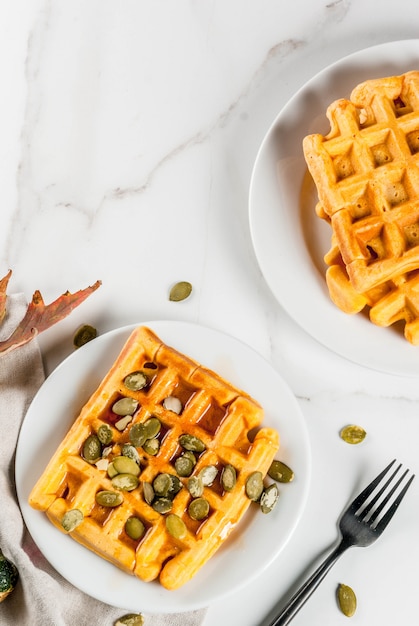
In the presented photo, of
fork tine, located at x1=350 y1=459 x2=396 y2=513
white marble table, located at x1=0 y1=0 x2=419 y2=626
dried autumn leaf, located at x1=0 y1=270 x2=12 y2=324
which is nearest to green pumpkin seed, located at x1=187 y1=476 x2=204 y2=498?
white marble table, located at x1=0 y1=0 x2=419 y2=626

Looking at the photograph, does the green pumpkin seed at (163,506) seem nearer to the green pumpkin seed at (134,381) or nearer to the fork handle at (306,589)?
the green pumpkin seed at (134,381)

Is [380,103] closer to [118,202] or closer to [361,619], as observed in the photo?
[118,202]

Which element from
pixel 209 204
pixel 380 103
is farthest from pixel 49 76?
pixel 380 103

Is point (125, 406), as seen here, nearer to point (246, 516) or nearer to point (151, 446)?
point (151, 446)

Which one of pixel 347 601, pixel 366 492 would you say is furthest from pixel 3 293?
pixel 347 601

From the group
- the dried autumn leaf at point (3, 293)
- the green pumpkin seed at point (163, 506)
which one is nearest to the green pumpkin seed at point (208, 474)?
the green pumpkin seed at point (163, 506)

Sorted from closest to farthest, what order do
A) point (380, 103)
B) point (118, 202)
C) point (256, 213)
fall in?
point (380, 103), point (256, 213), point (118, 202)

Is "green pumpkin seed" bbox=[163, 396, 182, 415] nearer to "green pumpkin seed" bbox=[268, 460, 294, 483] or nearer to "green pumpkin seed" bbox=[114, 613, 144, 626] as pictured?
"green pumpkin seed" bbox=[268, 460, 294, 483]

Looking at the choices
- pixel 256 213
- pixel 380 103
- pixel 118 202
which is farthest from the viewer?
pixel 118 202

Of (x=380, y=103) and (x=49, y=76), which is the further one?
(x=49, y=76)
